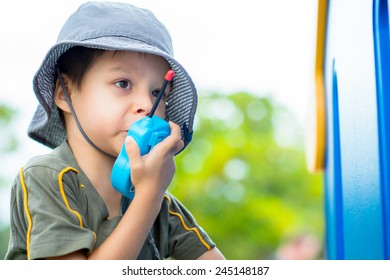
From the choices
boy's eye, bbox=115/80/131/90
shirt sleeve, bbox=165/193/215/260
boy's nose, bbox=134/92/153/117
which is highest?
boy's eye, bbox=115/80/131/90

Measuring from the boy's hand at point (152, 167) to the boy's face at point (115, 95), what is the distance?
0.30ft

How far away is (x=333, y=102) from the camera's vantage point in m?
1.92

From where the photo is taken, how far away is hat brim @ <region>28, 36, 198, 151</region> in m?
1.37

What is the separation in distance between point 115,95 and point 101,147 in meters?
0.12

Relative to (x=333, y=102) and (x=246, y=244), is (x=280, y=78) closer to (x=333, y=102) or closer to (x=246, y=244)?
(x=246, y=244)

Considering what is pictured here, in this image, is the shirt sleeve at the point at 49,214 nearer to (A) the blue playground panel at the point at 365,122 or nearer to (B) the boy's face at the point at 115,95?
(B) the boy's face at the point at 115,95

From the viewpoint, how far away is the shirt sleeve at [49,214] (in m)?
1.20

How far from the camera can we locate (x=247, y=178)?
15.3 m

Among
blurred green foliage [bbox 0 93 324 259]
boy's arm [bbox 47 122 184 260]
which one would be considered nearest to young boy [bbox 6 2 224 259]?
boy's arm [bbox 47 122 184 260]

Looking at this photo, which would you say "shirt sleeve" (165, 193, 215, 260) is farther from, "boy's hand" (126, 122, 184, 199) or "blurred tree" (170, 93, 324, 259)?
"blurred tree" (170, 93, 324, 259)

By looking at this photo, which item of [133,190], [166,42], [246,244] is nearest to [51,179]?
[133,190]

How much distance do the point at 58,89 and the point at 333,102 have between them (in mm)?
828

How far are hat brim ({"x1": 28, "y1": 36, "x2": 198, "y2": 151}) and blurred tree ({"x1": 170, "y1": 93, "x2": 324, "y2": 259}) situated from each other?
1251cm

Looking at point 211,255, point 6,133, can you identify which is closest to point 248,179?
point 6,133
